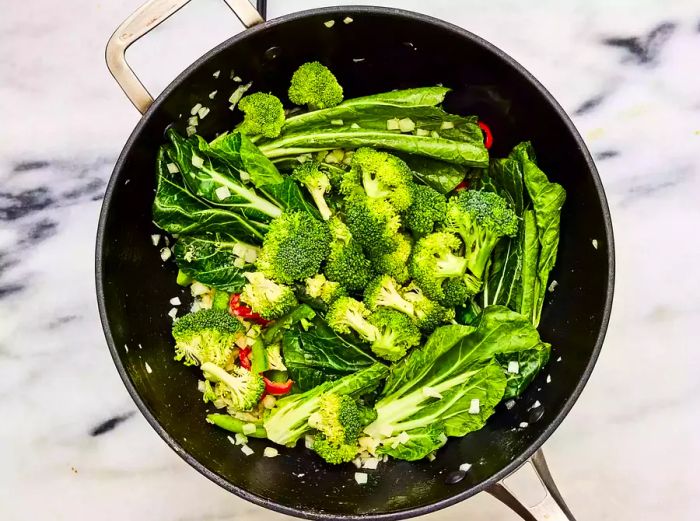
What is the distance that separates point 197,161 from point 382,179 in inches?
20.2

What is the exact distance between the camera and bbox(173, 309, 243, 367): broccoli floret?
6.25 ft

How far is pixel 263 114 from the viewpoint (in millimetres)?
1953

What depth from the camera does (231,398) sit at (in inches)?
77.4

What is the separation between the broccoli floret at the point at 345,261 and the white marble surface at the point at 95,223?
768mm

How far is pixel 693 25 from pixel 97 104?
6.10 ft

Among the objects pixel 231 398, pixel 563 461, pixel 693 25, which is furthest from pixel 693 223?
pixel 231 398

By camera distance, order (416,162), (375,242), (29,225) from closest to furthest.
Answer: (375,242), (416,162), (29,225)

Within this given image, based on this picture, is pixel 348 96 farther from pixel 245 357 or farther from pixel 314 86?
pixel 245 357

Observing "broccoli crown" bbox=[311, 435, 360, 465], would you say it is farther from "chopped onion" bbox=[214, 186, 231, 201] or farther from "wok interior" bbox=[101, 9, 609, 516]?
"chopped onion" bbox=[214, 186, 231, 201]

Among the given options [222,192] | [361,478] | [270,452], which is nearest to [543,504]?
[361,478]

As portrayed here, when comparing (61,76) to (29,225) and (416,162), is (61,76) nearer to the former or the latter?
(29,225)

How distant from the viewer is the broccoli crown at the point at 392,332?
1902mm

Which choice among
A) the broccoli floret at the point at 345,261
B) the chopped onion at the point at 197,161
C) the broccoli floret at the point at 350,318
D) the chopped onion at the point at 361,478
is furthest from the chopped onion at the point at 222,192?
the chopped onion at the point at 361,478

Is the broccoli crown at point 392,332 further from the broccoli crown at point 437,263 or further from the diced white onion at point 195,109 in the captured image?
the diced white onion at point 195,109
